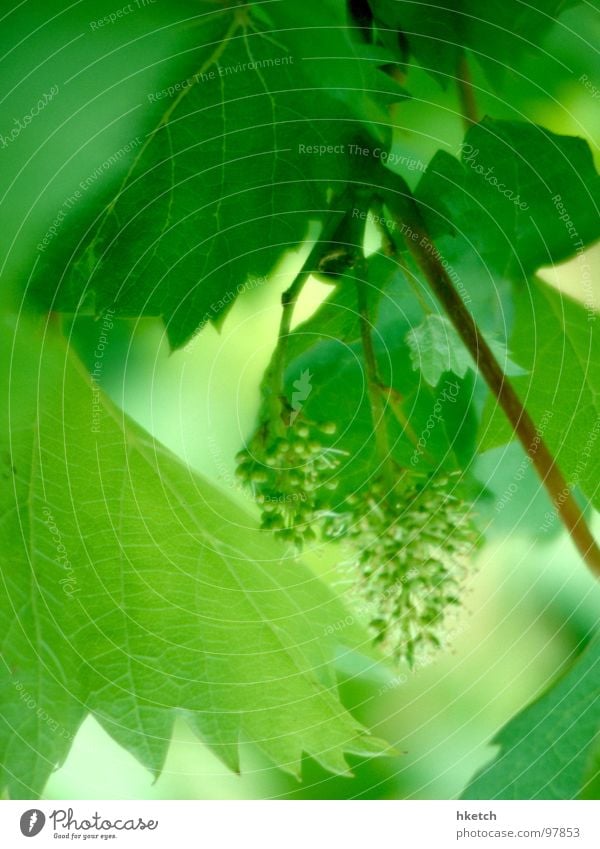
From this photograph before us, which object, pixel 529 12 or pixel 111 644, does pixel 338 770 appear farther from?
pixel 529 12

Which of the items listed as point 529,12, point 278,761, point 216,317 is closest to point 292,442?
point 216,317

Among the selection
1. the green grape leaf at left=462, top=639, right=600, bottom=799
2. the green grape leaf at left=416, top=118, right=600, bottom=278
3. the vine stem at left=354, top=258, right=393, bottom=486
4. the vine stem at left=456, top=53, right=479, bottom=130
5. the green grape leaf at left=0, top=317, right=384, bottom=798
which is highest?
the vine stem at left=456, top=53, right=479, bottom=130

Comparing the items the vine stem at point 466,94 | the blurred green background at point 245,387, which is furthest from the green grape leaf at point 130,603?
the vine stem at point 466,94

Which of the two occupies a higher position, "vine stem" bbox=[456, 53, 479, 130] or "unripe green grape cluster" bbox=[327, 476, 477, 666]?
"vine stem" bbox=[456, 53, 479, 130]

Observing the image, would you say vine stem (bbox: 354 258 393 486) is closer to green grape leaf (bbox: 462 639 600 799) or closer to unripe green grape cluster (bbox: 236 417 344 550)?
unripe green grape cluster (bbox: 236 417 344 550)

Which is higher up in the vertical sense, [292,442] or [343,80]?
[343,80]

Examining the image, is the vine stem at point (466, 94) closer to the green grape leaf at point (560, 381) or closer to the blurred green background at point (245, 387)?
the blurred green background at point (245, 387)

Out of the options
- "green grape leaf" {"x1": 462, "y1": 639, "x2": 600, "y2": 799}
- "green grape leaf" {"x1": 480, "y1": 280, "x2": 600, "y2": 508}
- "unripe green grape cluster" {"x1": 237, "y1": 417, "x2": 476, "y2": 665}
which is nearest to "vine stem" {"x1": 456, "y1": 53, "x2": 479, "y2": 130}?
"green grape leaf" {"x1": 480, "y1": 280, "x2": 600, "y2": 508}

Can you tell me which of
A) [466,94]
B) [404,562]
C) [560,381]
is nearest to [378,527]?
[404,562]
